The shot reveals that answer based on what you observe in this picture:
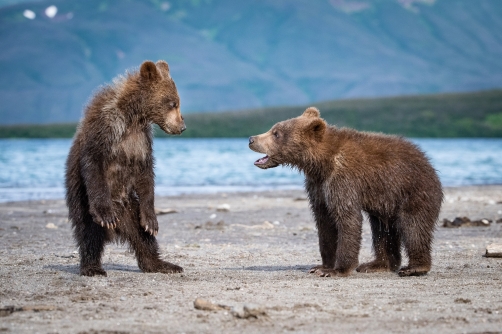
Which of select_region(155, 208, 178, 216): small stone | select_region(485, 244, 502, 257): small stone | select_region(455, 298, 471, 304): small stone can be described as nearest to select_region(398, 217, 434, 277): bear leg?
select_region(485, 244, 502, 257): small stone

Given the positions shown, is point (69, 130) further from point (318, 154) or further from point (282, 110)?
point (318, 154)

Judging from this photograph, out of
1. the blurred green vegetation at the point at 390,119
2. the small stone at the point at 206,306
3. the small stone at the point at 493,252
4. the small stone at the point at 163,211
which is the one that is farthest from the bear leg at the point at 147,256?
the blurred green vegetation at the point at 390,119

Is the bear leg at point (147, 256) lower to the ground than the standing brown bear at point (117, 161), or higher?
lower

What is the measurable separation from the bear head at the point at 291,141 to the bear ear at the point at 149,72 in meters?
1.32

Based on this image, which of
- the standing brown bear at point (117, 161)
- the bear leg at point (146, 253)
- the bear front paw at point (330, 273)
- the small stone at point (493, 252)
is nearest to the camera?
the standing brown bear at point (117, 161)

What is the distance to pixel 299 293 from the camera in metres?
7.11

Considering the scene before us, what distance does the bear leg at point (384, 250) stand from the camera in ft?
28.7

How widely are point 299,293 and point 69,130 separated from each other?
8712cm

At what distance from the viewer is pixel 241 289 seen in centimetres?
729

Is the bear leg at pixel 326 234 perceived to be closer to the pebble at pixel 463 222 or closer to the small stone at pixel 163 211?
the pebble at pixel 463 222

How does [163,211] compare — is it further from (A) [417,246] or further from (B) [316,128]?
(A) [417,246]

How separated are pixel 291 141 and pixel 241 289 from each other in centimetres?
210

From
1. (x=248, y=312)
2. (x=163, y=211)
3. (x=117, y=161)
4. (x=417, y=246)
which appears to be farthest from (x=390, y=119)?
(x=248, y=312)

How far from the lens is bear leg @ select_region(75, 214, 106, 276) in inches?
315
